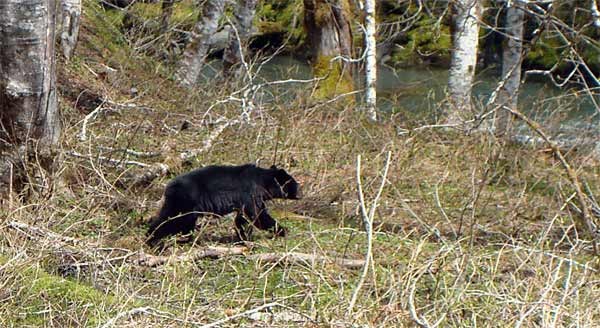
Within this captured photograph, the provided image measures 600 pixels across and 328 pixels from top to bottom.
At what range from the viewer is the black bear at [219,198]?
7.25 meters

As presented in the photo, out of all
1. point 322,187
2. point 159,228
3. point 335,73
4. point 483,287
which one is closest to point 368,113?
point 335,73

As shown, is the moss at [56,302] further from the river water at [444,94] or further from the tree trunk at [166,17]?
the tree trunk at [166,17]

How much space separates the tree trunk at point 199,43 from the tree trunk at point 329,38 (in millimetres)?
1605

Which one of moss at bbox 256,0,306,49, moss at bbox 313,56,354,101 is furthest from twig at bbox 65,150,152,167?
moss at bbox 256,0,306,49

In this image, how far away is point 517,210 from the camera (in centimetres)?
853

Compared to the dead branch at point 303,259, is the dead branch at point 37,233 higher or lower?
higher

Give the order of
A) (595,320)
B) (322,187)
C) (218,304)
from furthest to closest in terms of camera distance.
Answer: (322,187), (218,304), (595,320)

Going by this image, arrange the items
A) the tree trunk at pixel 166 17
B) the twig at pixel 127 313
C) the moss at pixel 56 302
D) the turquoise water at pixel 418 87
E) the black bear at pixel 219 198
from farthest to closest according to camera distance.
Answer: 1. the tree trunk at pixel 166 17
2. the turquoise water at pixel 418 87
3. the black bear at pixel 219 198
4. the moss at pixel 56 302
5. the twig at pixel 127 313

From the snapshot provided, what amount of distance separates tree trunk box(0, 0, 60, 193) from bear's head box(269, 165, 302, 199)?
6.20ft

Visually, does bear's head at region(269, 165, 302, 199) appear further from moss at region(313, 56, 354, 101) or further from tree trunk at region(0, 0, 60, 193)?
moss at region(313, 56, 354, 101)

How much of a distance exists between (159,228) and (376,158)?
9.90 ft

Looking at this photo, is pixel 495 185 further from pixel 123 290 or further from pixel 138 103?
pixel 123 290

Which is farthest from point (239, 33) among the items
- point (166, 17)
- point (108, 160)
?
point (108, 160)

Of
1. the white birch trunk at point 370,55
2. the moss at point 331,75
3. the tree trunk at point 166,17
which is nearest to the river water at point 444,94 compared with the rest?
the white birch trunk at point 370,55
